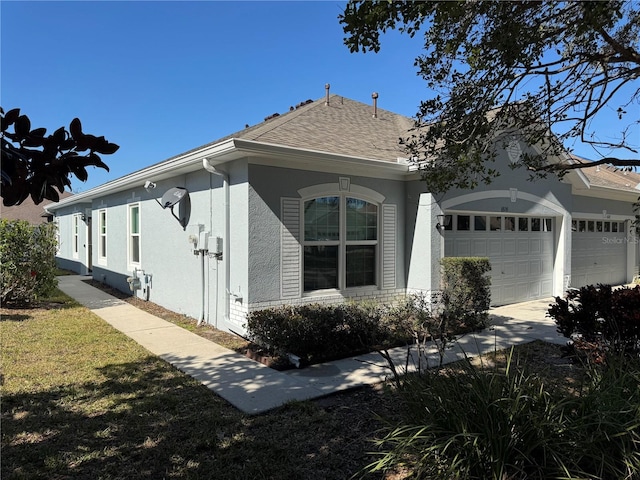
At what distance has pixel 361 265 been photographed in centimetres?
880

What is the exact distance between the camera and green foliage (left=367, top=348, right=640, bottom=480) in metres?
2.71

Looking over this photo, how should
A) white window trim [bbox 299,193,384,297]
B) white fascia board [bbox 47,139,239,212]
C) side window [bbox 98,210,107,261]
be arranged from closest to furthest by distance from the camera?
white fascia board [bbox 47,139,239,212], white window trim [bbox 299,193,384,297], side window [bbox 98,210,107,261]

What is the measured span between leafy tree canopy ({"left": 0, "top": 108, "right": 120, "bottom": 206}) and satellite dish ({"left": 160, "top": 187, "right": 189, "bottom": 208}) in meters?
7.21

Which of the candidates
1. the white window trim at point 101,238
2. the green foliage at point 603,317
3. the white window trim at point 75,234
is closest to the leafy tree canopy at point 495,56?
the green foliage at point 603,317

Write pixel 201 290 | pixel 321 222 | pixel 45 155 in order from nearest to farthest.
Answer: pixel 45 155
pixel 321 222
pixel 201 290

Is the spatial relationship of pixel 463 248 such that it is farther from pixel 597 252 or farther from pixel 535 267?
pixel 597 252

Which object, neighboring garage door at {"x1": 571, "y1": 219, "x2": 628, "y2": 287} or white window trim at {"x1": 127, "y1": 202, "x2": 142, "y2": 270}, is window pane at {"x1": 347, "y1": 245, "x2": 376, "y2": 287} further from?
neighboring garage door at {"x1": 571, "y1": 219, "x2": 628, "y2": 287}

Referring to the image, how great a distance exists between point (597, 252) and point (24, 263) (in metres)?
17.9

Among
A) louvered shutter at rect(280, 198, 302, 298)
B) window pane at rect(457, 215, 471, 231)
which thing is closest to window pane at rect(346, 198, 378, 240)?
louvered shutter at rect(280, 198, 302, 298)

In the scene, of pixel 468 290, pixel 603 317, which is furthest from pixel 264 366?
pixel 603 317

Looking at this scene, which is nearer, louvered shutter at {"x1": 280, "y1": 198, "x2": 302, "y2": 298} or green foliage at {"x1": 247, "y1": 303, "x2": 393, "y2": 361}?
green foliage at {"x1": 247, "y1": 303, "x2": 393, "y2": 361}

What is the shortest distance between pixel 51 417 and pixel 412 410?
3720 millimetres

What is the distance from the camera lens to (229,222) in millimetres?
7883

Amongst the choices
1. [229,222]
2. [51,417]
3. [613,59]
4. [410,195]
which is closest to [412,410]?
[51,417]
